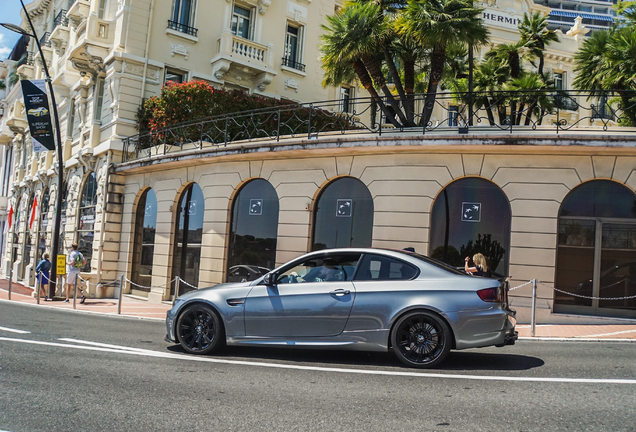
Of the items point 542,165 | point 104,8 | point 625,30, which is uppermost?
point 104,8

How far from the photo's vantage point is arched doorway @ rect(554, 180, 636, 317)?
1325cm

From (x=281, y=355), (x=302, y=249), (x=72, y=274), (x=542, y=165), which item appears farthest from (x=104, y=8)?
(x=281, y=355)

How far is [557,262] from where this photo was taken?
1361cm

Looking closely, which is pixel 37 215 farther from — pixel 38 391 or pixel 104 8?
pixel 38 391

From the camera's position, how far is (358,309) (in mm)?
6988

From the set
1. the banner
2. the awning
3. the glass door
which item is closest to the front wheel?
the glass door

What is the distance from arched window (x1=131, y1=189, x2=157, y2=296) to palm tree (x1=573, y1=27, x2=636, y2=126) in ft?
49.3

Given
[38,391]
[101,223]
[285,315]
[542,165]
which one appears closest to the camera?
[38,391]

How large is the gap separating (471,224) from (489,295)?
7501mm

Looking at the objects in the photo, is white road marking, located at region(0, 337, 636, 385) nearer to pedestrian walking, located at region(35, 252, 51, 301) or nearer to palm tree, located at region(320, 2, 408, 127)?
palm tree, located at region(320, 2, 408, 127)

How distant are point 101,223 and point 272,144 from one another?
380 inches

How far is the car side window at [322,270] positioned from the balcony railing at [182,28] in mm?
19263

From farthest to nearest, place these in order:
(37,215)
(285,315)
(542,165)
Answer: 1. (37,215)
2. (542,165)
3. (285,315)

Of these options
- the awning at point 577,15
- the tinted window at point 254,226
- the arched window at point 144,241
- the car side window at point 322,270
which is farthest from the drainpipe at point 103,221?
the awning at point 577,15
